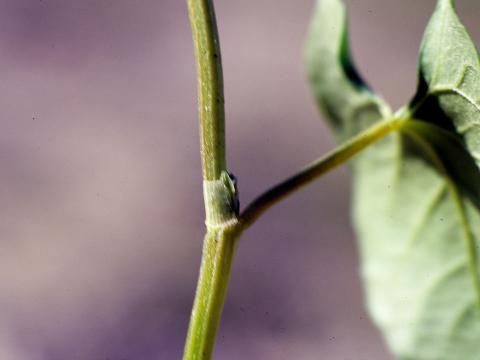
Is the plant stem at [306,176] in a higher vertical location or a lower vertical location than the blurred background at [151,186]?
higher

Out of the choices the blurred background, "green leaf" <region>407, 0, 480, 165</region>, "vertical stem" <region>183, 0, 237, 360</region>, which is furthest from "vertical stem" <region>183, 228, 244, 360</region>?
the blurred background

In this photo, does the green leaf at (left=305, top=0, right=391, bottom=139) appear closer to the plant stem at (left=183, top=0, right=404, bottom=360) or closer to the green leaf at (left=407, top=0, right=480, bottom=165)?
the green leaf at (left=407, top=0, right=480, bottom=165)

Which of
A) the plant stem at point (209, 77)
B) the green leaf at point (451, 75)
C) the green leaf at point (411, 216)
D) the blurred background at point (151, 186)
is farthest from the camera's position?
the blurred background at point (151, 186)

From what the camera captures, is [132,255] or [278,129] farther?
[278,129]

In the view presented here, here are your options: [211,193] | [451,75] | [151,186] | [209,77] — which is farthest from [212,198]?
[151,186]

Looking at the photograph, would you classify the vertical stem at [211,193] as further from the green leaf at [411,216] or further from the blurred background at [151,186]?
the blurred background at [151,186]

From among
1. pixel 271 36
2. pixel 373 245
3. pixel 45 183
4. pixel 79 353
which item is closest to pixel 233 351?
pixel 79 353

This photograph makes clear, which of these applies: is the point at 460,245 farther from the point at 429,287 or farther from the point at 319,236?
the point at 319,236

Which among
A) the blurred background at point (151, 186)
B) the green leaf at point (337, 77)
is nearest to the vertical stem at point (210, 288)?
the green leaf at point (337, 77)
